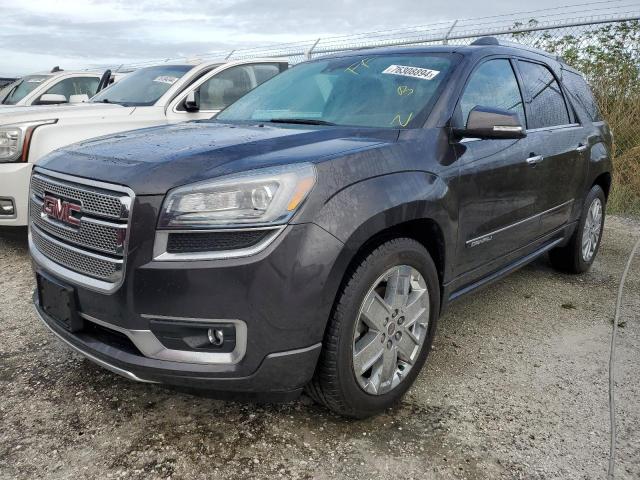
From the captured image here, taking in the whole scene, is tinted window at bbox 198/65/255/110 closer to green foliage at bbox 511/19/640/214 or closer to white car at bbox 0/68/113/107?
white car at bbox 0/68/113/107

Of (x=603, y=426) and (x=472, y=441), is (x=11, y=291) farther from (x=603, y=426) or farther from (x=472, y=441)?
(x=603, y=426)

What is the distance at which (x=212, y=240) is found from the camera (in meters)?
1.91

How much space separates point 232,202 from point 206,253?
198mm

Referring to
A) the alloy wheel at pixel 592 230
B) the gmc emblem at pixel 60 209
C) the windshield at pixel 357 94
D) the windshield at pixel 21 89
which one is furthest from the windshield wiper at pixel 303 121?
the windshield at pixel 21 89

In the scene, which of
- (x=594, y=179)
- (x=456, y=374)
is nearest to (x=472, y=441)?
(x=456, y=374)

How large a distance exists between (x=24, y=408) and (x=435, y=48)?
9.09 feet

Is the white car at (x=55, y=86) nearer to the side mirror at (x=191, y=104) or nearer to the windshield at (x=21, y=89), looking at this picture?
the windshield at (x=21, y=89)

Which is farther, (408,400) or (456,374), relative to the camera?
(456,374)

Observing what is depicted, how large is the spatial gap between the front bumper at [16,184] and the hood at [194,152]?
81.2 inches

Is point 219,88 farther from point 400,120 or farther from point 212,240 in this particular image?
point 212,240

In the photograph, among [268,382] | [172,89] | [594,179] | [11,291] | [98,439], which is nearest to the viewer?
[268,382]

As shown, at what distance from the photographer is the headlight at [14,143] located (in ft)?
14.3

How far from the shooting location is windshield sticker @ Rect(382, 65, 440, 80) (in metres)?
2.88

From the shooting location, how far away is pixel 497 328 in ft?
11.3
